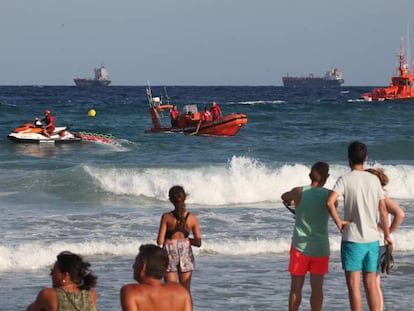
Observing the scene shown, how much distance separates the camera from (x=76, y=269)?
197 inches

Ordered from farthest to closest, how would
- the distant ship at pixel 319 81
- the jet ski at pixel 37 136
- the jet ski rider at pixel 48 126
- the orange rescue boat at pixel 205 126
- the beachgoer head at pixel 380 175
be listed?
the distant ship at pixel 319 81 < the orange rescue boat at pixel 205 126 < the jet ski rider at pixel 48 126 < the jet ski at pixel 37 136 < the beachgoer head at pixel 380 175

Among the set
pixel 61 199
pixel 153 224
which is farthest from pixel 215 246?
pixel 61 199

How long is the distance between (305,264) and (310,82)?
15605 centimetres

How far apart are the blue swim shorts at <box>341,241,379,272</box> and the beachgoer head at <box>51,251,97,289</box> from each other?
263cm

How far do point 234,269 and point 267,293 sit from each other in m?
1.41

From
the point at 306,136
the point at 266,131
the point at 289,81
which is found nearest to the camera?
the point at 306,136

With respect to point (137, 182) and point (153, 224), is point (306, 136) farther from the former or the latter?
point (153, 224)

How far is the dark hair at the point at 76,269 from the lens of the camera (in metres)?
4.97

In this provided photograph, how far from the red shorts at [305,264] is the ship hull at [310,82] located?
508 ft

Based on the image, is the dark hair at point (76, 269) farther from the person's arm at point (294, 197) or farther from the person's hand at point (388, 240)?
the person's hand at point (388, 240)

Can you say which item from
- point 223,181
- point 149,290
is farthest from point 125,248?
point 223,181

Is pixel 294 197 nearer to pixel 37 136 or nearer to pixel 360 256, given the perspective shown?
pixel 360 256

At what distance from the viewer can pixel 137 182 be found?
20266 mm

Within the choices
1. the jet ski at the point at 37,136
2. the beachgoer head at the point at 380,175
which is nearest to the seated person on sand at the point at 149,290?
the beachgoer head at the point at 380,175
